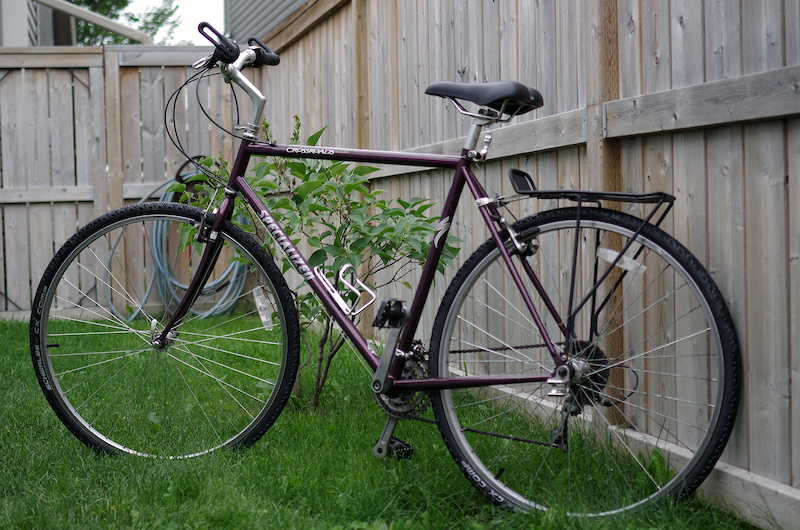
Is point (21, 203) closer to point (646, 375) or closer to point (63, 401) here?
point (63, 401)

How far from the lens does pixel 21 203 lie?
5898 mm

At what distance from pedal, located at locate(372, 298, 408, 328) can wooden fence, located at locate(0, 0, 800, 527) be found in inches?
28.1

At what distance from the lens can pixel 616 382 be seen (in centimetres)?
224

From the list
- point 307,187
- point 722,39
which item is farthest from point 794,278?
point 307,187

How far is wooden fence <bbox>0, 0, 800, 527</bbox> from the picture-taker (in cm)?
172

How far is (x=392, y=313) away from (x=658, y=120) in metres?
0.89

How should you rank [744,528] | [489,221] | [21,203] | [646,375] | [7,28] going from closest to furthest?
[744,528]
[489,221]
[646,375]
[21,203]
[7,28]

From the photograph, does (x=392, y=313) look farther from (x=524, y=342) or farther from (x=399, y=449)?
(x=524, y=342)

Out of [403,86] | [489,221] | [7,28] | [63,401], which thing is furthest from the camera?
[7,28]

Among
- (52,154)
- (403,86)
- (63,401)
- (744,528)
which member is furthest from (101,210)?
(744,528)

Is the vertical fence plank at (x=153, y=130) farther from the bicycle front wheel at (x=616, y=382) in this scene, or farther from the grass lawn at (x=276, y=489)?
the bicycle front wheel at (x=616, y=382)

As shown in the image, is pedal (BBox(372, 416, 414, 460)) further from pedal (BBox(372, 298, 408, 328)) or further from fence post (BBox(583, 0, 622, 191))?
fence post (BBox(583, 0, 622, 191))

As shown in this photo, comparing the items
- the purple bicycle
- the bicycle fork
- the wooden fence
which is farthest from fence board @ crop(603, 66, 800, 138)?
the bicycle fork

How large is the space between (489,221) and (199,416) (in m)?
1.51
